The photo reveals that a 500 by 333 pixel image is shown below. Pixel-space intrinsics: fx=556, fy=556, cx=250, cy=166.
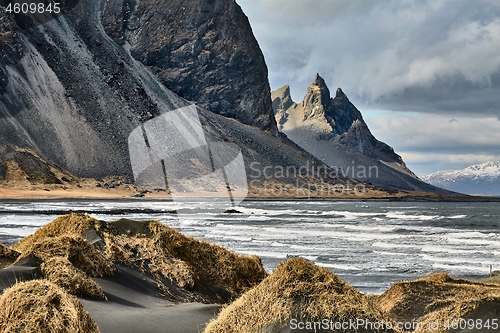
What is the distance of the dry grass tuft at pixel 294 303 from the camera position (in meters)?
6.65

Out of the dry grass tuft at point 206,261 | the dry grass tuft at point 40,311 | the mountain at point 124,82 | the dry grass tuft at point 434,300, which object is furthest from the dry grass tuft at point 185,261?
the mountain at point 124,82

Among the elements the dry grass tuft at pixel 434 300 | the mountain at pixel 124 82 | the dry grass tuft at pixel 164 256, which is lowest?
the dry grass tuft at pixel 434 300

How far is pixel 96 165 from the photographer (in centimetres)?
10631

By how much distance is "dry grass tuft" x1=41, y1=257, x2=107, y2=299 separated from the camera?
346 inches

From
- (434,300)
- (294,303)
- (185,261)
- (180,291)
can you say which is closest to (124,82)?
(185,261)

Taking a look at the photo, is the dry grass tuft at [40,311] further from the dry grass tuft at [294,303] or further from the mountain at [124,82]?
the mountain at [124,82]

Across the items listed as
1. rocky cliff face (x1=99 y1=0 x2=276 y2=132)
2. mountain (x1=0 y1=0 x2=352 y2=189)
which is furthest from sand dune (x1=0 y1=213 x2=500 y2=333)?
rocky cliff face (x1=99 y1=0 x2=276 y2=132)

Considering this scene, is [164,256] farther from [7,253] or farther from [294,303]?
[294,303]

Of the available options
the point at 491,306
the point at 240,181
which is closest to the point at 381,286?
the point at 491,306

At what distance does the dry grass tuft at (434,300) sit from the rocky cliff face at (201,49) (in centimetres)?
16058

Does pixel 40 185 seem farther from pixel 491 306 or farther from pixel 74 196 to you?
pixel 491 306

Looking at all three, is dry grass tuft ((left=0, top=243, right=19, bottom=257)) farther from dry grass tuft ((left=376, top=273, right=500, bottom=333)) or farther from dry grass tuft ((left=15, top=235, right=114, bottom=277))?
dry grass tuft ((left=376, top=273, right=500, bottom=333))

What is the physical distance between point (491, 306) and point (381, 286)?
9.62m

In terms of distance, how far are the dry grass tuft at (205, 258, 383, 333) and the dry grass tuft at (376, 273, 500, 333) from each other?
207cm
